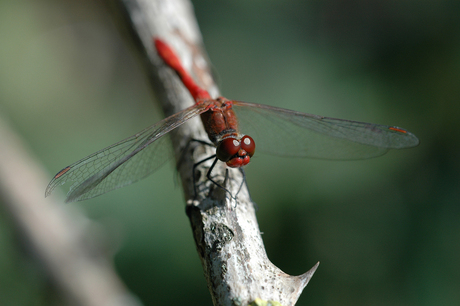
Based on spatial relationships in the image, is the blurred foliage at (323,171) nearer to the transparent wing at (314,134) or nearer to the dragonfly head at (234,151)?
the transparent wing at (314,134)

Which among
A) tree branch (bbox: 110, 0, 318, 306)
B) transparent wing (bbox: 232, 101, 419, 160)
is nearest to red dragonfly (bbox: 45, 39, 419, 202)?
transparent wing (bbox: 232, 101, 419, 160)

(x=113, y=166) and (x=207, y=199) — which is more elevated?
(x=113, y=166)

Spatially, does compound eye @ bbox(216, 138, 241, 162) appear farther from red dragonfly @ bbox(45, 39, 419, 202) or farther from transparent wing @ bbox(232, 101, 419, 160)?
transparent wing @ bbox(232, 101, 419, 160)

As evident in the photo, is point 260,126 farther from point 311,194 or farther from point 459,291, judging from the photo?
point 459,291

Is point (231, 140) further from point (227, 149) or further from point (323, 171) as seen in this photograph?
point (323, 171)

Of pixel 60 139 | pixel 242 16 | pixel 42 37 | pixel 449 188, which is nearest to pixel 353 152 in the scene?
pixel 449 188

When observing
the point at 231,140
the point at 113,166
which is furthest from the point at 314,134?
the point at 113,166

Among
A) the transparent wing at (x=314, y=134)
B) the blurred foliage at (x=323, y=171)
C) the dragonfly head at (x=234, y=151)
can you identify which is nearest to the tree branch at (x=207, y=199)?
the dragonfly head at (x=234, y=151)

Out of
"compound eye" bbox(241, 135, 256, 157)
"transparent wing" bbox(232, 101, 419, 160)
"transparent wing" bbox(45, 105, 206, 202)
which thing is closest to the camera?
"transparent wing" bbox(45, 105, 206, 202)
